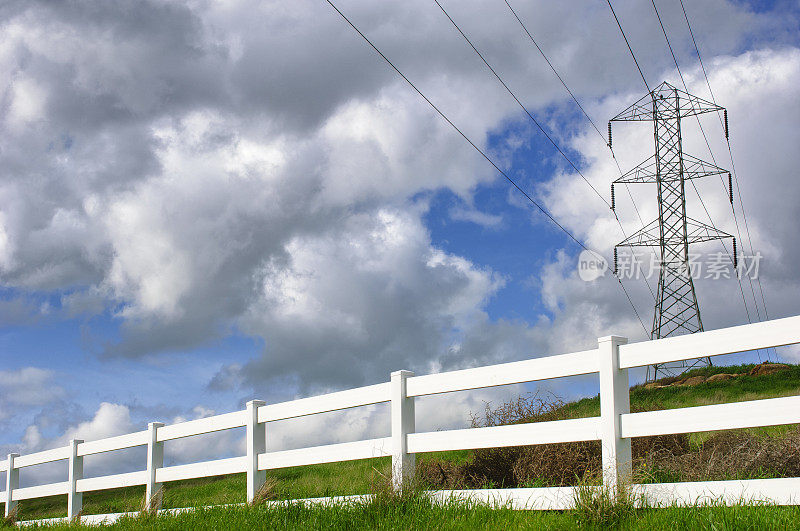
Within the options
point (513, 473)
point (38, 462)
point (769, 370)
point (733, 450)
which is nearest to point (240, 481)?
point (38, 462)

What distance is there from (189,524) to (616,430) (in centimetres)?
451

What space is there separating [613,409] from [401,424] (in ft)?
8.12

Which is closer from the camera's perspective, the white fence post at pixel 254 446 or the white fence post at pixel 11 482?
the white fence post at pixel 254 446

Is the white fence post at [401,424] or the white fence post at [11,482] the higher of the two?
the white fence post at [401,424]

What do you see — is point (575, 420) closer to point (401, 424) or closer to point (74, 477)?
point (401, 424)

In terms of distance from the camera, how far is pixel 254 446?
10320mm

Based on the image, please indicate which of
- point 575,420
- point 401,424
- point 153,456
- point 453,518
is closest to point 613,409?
point 575,420

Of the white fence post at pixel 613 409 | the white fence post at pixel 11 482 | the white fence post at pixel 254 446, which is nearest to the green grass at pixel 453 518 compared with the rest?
the white fence post at pixel 613 409

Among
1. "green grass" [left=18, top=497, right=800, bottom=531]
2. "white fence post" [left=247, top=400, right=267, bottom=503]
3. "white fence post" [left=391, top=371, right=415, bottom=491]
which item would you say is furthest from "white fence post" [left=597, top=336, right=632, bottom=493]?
"white fence post" [left=247, top=400, right=267, bottom=503]

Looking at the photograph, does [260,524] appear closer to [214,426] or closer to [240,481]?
[214,426]

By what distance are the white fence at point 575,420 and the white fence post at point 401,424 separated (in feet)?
0.04

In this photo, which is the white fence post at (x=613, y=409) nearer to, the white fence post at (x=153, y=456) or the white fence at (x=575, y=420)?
the white fence at (x=575, y=420)

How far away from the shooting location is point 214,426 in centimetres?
1123

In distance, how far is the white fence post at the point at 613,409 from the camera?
Answer: 6.80 m
